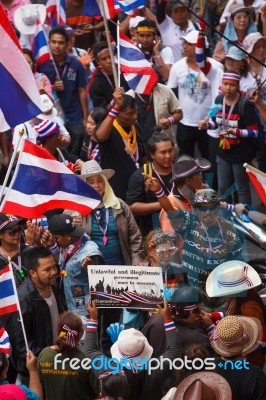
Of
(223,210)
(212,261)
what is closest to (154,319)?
(212,261)

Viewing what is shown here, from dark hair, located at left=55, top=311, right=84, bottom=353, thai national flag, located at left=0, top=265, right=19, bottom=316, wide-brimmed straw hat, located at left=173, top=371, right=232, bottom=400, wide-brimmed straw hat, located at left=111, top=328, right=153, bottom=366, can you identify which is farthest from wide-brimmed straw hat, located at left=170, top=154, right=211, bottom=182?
wide-brimmed straw hat, located at left=173, top=371, right=232, bottom=400

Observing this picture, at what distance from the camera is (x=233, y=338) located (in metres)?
7.04

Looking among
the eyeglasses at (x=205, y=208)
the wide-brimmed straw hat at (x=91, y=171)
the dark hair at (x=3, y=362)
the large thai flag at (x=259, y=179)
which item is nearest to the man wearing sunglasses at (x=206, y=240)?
the eyeglasses at (x=205, y=208)

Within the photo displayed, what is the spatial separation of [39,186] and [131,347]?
2.03 metres

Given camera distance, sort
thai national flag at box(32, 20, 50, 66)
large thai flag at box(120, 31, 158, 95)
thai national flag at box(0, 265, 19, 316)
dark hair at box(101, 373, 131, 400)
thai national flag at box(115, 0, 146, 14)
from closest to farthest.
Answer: dark hair at box(101, 373, 131, 400) → thai national flag at box(0, 265, 19, 316) → large thai flag at box(120, 31, 158, 95) → thai national flag at box(115, 0, 146, 14) → thai national flag at box(32, 20, 50, 66)

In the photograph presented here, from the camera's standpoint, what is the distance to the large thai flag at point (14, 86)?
26.8 ft

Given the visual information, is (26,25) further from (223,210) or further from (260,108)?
(223,210)

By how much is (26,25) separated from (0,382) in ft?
24.2

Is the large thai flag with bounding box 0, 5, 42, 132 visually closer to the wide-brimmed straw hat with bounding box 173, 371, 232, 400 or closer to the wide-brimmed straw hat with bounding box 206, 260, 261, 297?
the wide-brimmed straw hat with bounding box 206, 260, 261, 297

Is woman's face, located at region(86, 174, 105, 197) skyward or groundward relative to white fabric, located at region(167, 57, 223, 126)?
skyward

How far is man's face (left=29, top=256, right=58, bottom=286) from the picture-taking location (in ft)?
27.2

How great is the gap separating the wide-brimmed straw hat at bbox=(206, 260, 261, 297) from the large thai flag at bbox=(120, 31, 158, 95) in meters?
4.07

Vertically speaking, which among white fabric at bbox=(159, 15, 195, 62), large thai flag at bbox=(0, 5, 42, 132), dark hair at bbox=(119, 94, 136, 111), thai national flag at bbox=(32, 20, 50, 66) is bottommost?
white fabric at bbox=(159, 15, 195, 62)

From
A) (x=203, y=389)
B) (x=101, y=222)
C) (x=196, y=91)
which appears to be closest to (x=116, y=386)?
(x=203, y=389)
